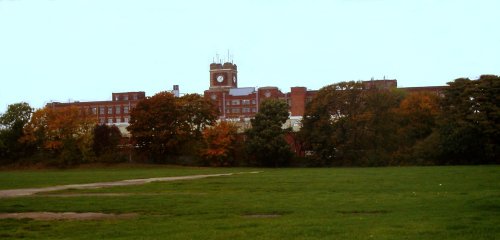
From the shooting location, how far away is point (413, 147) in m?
77.2

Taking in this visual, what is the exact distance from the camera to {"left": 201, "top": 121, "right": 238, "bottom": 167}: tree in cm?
8500

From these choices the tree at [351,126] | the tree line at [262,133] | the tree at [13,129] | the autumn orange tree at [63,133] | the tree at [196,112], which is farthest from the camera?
the tree at [13,129]

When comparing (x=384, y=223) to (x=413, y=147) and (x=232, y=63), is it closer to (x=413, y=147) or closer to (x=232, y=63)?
(x=413, y=147)

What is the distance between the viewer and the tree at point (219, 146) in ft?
279

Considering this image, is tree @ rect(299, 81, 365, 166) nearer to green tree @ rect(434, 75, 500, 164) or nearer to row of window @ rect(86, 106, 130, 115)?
green tree @ rect(434, 75, 500, 164)

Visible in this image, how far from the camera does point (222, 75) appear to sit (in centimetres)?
19050

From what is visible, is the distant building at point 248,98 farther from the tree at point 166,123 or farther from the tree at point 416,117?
the tree at point 416,117

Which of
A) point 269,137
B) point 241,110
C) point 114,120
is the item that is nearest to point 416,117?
point 269,137

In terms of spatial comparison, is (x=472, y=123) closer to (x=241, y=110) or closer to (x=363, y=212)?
(x=363, y=212)

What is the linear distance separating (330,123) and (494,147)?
20158mm

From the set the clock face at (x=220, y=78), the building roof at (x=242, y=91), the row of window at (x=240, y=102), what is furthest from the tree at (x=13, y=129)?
the clock face at (x=220, y=78)

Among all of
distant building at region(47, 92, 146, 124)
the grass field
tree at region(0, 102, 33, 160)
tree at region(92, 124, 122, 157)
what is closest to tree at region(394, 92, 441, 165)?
tree at region(92, 124, 122, 157)

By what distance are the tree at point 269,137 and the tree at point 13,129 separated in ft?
107

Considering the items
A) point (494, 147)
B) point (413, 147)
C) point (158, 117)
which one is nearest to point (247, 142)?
point (158, 117)
